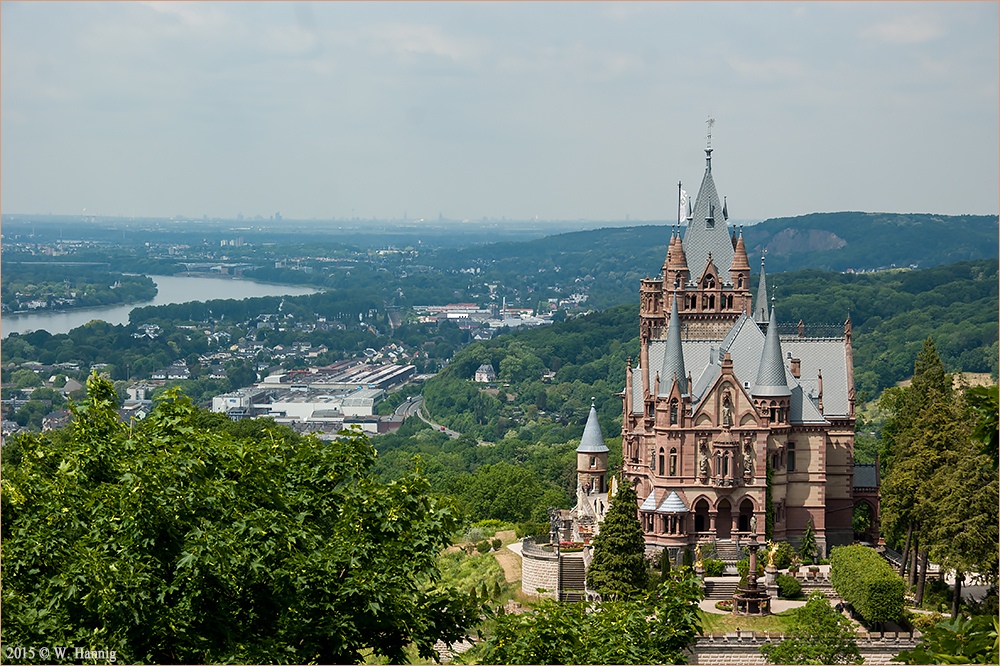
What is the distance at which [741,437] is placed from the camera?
7031 centimetres

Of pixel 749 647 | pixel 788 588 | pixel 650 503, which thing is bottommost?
pixel 749 647

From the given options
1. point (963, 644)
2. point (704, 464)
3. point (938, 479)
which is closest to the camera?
point (963, 644)

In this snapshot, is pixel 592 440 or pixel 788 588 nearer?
pixel 788 588

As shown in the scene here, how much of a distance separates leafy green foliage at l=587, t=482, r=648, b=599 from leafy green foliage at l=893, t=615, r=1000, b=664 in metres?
30.6

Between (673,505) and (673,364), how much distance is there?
6533 millimetres

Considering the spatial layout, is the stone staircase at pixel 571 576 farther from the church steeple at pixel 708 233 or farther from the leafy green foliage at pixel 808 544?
the church steeple at pixel 708 233

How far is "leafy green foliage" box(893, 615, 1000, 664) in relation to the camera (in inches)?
1137

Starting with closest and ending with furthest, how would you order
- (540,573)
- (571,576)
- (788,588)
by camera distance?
(788,588), (571,576), (540,573)

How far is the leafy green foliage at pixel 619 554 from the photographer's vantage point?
203 ft

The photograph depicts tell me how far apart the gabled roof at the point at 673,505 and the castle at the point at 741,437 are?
4 centimetres

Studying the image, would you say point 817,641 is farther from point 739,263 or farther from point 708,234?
point 708,234

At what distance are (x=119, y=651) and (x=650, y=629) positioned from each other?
12.0 m

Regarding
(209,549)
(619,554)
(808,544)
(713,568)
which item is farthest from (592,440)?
(209,549)

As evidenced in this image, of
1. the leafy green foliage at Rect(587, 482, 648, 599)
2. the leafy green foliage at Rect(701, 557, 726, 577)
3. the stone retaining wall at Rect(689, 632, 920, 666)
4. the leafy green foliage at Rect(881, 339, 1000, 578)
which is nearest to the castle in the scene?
the leafy green foliage at Rect(701, 557, 726, 577)
